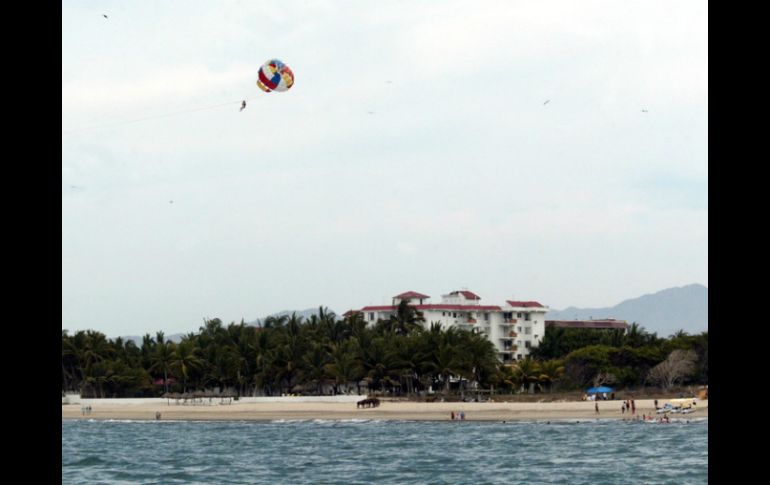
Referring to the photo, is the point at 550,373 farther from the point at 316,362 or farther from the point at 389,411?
the point at 316,362

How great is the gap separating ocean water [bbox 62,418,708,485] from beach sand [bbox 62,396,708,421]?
223cm

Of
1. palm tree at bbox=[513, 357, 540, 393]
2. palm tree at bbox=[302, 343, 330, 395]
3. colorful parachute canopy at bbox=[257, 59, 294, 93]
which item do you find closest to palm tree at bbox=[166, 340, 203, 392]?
palm tree at bbox=[302, 343, 330, 395]

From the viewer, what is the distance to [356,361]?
77250 millimetres

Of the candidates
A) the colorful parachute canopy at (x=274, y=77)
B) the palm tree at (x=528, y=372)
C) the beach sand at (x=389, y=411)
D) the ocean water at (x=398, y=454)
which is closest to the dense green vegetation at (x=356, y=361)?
the palm tree at (x=528, y=372)

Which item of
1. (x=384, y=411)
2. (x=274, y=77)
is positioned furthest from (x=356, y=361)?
(x=274, y=77)

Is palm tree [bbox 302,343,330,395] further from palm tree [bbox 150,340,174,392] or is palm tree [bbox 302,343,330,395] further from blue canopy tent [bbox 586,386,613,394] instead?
blue canopy tent [bbox 586,386,613,394]

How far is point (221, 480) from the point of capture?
123 feet

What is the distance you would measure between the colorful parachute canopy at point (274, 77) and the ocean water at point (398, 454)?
13.5m

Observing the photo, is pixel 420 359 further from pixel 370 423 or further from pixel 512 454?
pixel 512 454

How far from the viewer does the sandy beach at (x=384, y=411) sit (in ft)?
217

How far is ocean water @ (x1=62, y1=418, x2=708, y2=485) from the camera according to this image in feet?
123

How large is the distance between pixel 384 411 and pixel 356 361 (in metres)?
7.50
